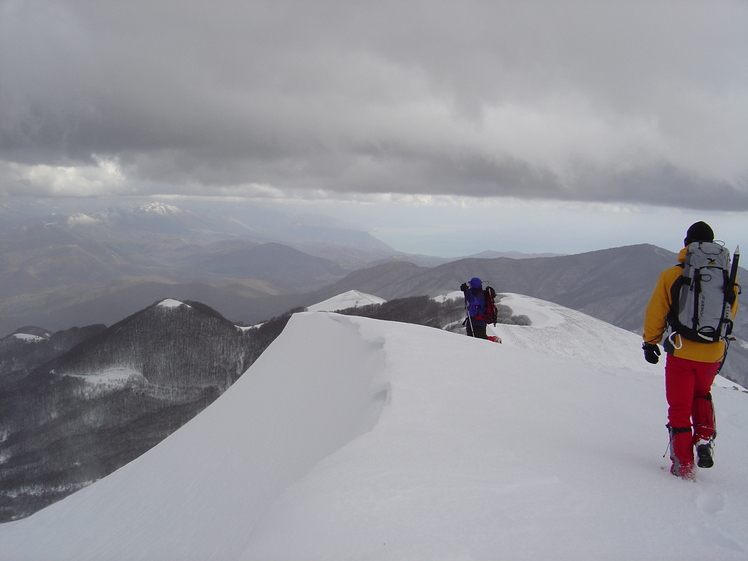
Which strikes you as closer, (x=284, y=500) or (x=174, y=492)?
(x=284, y=500)

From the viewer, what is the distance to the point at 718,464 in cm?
599

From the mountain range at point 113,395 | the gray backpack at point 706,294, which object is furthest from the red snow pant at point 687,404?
the mountain range at point 113,395

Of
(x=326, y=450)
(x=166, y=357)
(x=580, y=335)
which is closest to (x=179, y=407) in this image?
(x=166, y=357)

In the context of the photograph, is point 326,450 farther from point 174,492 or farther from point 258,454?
point 174,492

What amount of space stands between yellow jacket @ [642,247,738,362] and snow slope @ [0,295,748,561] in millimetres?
1631

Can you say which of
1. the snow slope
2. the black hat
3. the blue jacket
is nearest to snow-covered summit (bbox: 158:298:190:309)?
the snow slope

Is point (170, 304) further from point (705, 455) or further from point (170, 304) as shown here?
point (705, 455)

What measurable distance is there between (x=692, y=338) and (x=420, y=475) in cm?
406

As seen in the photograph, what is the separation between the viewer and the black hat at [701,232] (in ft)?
18.4

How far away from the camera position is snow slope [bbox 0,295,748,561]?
12.9 ft

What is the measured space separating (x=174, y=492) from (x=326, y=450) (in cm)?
653

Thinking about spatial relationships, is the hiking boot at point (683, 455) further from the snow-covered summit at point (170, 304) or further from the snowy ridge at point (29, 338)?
the snowy ridge at point (29, 338)

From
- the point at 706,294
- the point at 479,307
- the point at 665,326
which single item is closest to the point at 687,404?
the point at 665,326

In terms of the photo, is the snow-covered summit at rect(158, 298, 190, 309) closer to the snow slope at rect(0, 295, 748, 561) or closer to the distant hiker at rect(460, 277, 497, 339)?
the snow slope at rect(0, 295, 748, 561)
